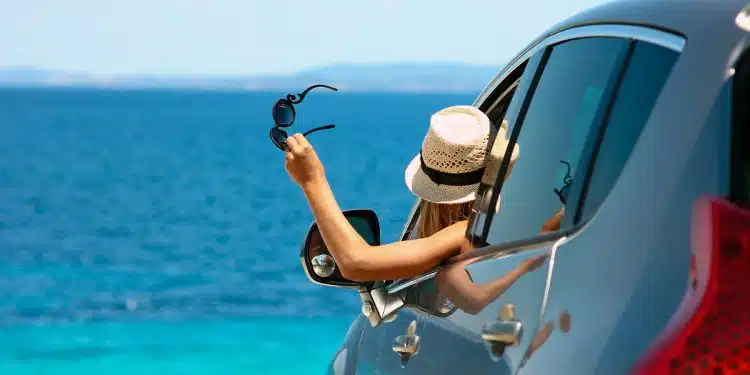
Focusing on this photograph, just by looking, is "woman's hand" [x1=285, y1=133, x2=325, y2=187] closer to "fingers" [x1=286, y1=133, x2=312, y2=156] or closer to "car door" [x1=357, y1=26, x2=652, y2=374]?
"fingers" [x1=286, y1=133, x2=312, y2=156]

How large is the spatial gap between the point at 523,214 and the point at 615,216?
0.68 meters

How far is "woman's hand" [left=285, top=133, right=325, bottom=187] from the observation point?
137 inches

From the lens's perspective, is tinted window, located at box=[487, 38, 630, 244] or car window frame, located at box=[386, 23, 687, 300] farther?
tinted window, located at box=[487, 38, 630, 244]

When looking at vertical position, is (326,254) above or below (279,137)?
below

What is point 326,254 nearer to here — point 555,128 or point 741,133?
point 555,128

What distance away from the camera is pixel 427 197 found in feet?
11.8

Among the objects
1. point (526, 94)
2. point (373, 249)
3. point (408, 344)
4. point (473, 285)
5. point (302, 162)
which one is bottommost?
point (408, 344)

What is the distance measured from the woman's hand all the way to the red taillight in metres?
1.44

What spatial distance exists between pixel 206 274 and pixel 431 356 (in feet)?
87.4

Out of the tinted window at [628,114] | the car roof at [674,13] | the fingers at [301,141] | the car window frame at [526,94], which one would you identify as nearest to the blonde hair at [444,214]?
the car window frame at [526,94]

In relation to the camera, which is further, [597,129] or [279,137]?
[279,137]

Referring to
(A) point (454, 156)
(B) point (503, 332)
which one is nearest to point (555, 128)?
(A) point (454, 156)

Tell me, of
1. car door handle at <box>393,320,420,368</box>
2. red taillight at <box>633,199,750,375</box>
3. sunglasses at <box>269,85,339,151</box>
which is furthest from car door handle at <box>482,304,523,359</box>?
sunglasses at <box>269,85,339,151</box>

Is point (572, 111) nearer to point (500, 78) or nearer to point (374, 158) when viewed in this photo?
point (500, 78)
